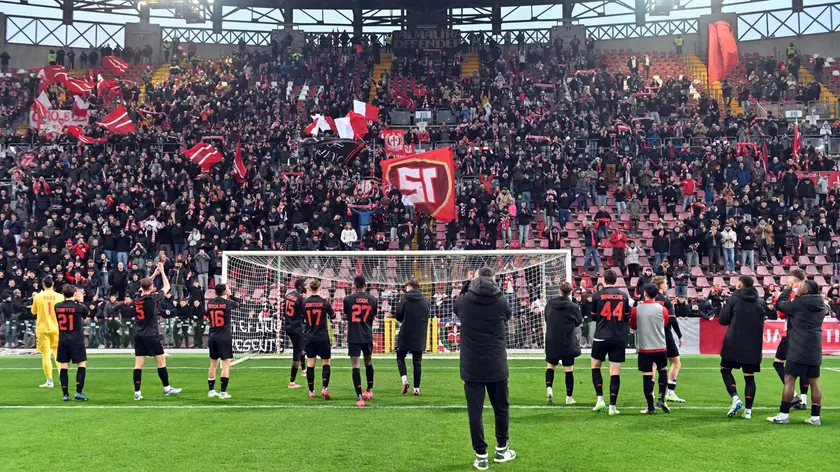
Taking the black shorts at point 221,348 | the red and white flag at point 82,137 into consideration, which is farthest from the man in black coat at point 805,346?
the red and white flag at point 82,137

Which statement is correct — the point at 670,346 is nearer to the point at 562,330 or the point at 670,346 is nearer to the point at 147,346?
the point at 562,330

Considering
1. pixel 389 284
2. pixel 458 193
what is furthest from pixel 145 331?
pixel 458 193

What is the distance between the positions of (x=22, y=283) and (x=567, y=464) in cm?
2400

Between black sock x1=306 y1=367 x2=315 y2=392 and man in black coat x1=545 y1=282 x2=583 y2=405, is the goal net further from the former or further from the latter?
man in black coat x1=545 y1=282 x2=583 y2=405

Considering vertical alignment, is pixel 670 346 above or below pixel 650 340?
below

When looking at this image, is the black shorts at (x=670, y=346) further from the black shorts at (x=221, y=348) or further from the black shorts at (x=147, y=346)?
the black shorts at (x=147, y=346)

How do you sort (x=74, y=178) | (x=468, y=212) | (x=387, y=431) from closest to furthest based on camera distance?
(x=387, y=431) < (x=468, y=212) < (x=74, y=178)

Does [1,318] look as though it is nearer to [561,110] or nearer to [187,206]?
[187,206]

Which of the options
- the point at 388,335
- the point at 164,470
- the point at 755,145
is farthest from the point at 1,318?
the point at 755,145

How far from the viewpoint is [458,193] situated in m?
32.1

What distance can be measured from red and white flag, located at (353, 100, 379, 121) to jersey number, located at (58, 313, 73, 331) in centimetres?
2324

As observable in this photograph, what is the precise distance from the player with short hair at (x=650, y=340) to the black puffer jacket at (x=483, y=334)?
4.02m

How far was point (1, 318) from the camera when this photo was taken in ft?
85.7

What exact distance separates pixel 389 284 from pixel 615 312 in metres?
11.3
